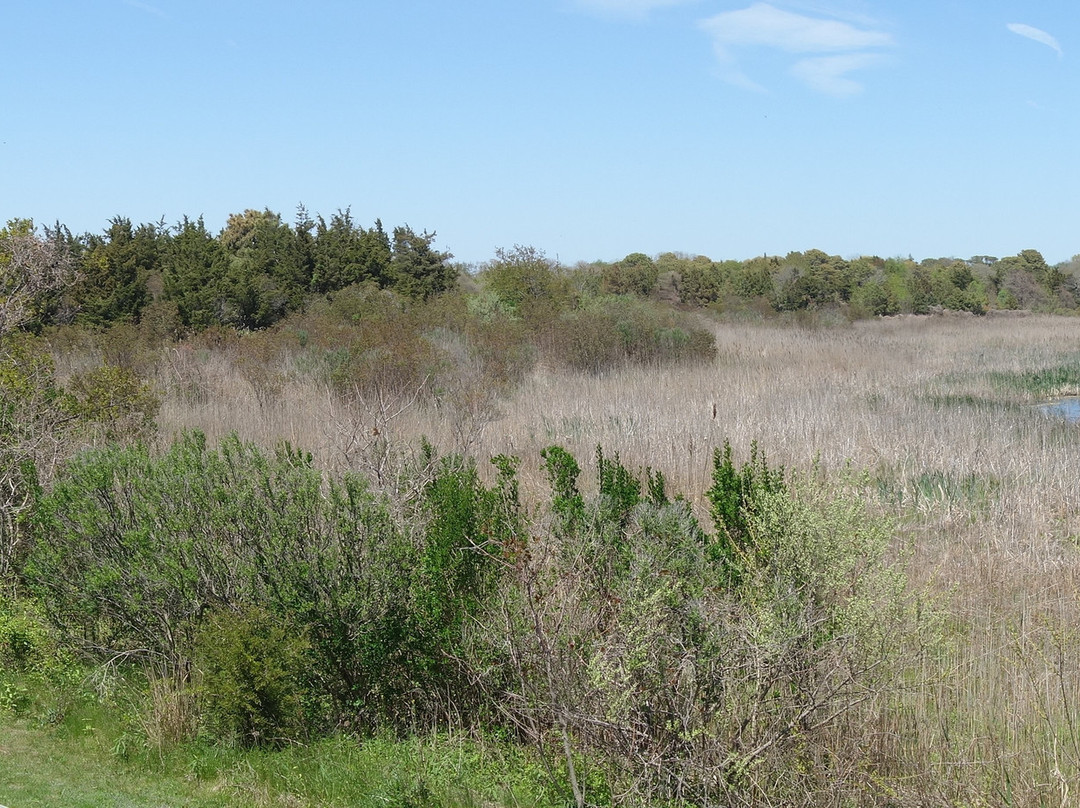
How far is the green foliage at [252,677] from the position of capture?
16.1ft

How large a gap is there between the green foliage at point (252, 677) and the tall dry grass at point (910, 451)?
1.95 metres

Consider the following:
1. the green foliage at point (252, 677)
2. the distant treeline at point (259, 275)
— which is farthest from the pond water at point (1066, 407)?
Result: the green foliage at point (252, 677)

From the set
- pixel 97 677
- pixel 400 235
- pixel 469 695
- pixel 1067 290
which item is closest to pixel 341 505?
pixel 469 695

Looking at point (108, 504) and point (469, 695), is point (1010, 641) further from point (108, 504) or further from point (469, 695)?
point (108, 504)

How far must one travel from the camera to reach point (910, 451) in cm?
1066

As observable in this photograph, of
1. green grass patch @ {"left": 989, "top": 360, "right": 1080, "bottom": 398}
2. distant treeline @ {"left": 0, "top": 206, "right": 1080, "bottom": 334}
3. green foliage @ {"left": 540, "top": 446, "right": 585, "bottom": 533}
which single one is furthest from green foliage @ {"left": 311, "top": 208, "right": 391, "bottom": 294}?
green foliage @ {"left": 540, "top": 446, "right": 585, "bottom": 533}

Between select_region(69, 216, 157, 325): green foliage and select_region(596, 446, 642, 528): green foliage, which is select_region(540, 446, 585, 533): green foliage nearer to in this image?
select_region(596, 446, 642, 528): green foliage

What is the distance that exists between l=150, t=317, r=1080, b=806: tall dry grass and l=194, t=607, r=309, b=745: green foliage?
6.41ft

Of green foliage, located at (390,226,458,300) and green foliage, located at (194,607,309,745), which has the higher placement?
green foliage, located at (390,226,458,300)

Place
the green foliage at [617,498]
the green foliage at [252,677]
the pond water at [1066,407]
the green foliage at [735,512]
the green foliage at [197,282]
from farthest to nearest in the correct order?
the green foliage at [197,282], the pond water at [1066,407], the green foliage at [617,498], the green foliage at [735,512], the green foliage at [252,677]

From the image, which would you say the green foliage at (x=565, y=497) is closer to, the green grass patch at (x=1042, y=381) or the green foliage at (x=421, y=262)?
the green grass patch at (x=1042, y=381)

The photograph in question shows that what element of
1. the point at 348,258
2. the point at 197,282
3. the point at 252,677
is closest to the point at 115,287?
the point at 197,282

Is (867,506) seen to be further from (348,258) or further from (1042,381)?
(348,258)

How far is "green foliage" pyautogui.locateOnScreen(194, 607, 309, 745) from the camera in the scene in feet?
16.1
